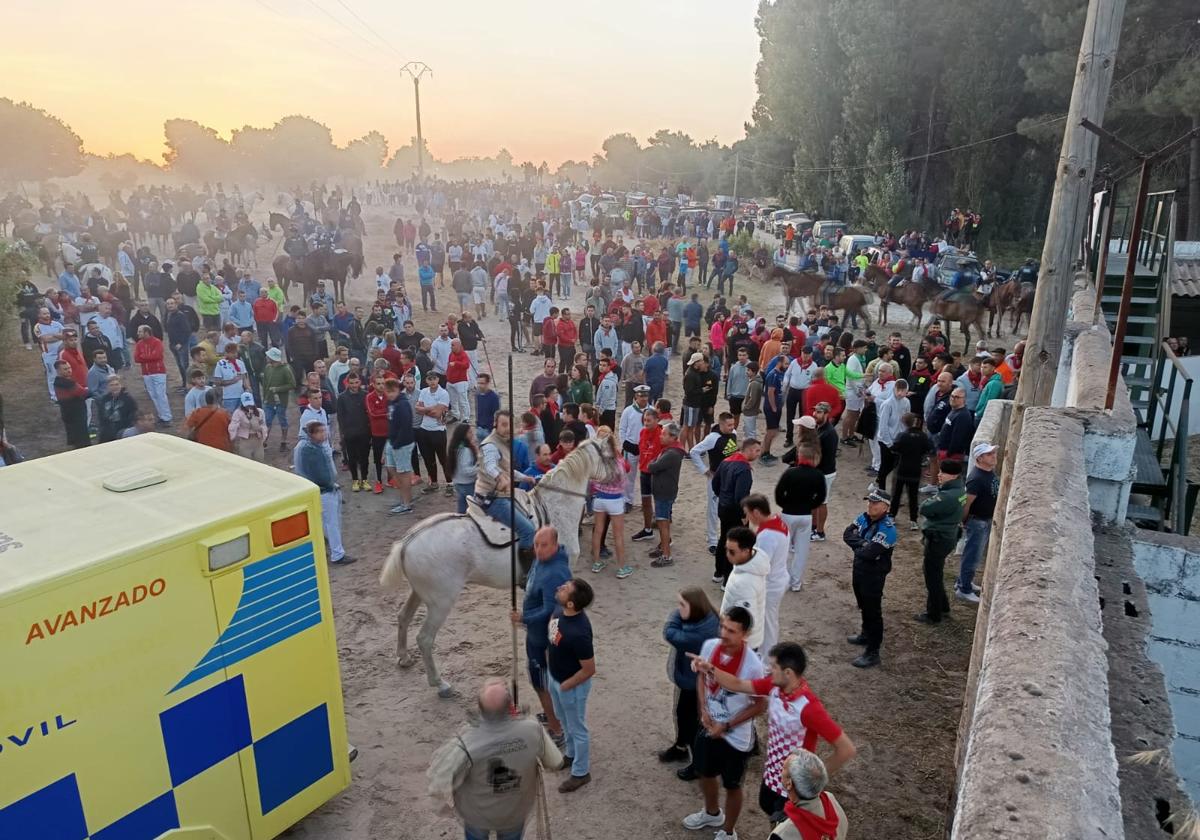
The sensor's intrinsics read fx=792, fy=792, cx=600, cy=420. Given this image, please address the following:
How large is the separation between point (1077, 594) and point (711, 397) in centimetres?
871

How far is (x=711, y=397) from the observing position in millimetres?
11953

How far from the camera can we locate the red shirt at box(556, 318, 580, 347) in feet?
50.5

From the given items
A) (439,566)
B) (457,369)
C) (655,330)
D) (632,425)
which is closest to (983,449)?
(632,425)

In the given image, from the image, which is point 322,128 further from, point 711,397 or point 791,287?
point 711,397

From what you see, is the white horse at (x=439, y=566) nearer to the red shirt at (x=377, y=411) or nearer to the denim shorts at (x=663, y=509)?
the denim shorts at (x=663, y=509)

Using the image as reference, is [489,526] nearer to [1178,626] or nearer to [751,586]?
[751,586]

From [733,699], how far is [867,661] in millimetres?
2902

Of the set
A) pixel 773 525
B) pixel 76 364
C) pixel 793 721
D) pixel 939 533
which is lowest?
pixel 939 533

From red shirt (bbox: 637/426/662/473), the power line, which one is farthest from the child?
the power line

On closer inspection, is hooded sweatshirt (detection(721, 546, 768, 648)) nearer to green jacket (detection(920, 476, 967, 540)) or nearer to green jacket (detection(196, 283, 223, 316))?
green jacket (detection(920, 476, 967, 540))

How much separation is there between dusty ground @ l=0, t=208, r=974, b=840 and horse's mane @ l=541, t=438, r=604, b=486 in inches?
56.3

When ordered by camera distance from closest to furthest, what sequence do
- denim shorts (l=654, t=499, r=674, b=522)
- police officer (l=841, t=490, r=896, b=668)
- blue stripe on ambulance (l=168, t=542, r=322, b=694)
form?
blue stripe on ambulance (l=168, t=542, r=322, b=694)
police officer (l=841, t=490, r=896, b=668)
denim shorts (l=654, t=499, r=674, b=522)

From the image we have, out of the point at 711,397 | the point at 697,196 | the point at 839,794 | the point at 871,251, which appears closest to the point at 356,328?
the point at 711,397

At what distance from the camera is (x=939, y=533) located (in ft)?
24.8
